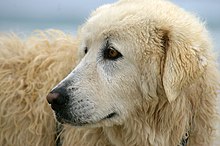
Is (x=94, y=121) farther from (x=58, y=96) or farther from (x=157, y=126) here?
(x=157, y=126)

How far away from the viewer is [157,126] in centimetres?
431

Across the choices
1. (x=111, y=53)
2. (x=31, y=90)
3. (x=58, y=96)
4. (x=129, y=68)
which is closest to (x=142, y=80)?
(x=129, y=68)

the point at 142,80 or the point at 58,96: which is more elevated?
the point at 142,80

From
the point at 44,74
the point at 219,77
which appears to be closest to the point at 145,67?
the point at 219,77

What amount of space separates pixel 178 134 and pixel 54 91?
104 cm

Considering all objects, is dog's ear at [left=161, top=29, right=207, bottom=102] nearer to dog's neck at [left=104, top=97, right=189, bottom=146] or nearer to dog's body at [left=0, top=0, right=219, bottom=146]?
dog's body at [left=0, top=0, right=219, bottom=146]

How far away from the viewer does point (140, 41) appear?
13.5 feet

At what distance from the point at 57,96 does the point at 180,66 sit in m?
0.90

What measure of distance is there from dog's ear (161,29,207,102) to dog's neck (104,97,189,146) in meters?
0.28

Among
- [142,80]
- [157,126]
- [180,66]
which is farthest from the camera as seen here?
[157,126]

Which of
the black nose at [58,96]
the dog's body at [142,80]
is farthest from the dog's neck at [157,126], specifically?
the black nose at [58,96]

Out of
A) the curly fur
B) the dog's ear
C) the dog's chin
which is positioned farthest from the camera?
the curly fur

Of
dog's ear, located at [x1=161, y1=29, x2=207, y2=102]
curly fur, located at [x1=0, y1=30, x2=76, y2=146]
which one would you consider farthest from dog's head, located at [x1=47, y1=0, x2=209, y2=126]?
curly fur, located at [x1=0, y1=30, x2=76, y2=146]

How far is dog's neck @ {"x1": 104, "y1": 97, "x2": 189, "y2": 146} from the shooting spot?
13.9 ft
